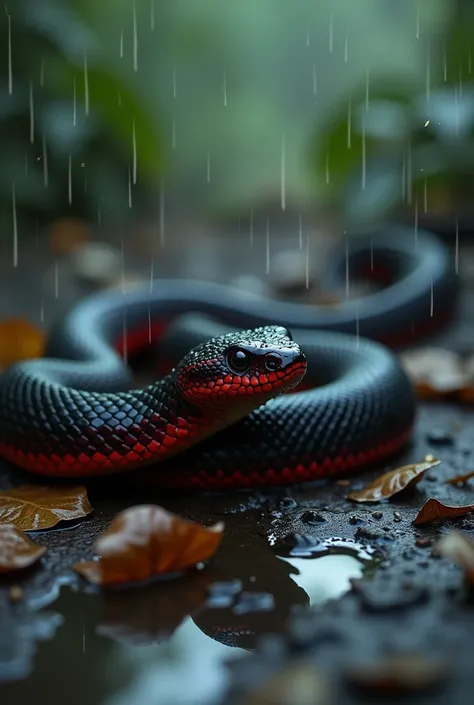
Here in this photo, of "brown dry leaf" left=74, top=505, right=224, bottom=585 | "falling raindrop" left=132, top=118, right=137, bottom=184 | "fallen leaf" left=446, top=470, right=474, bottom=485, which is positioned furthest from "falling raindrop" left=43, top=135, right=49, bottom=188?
"brown dry leaf" left=74, top=505, right=224, bottom=585

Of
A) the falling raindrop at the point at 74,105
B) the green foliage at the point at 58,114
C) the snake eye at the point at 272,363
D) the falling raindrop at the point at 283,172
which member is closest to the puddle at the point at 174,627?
the snake eye at the point at 272,363

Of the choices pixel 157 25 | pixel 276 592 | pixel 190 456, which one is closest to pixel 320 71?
pixel 157 25

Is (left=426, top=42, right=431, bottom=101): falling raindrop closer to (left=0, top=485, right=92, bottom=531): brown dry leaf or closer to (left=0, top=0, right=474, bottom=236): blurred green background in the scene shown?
(left=0, top=0, right=474, bottom=236): blurred green background

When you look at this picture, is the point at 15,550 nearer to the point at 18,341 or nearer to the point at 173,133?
the point at 18,341

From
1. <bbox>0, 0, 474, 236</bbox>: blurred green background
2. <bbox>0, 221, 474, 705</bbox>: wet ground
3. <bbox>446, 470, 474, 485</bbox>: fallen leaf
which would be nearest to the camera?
<bbox>0, 221, 474, 705</bbox>: wet ground

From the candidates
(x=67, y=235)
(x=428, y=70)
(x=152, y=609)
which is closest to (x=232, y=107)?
(x=428, y=70)

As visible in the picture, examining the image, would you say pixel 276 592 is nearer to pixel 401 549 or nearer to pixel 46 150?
pixel 401 549
